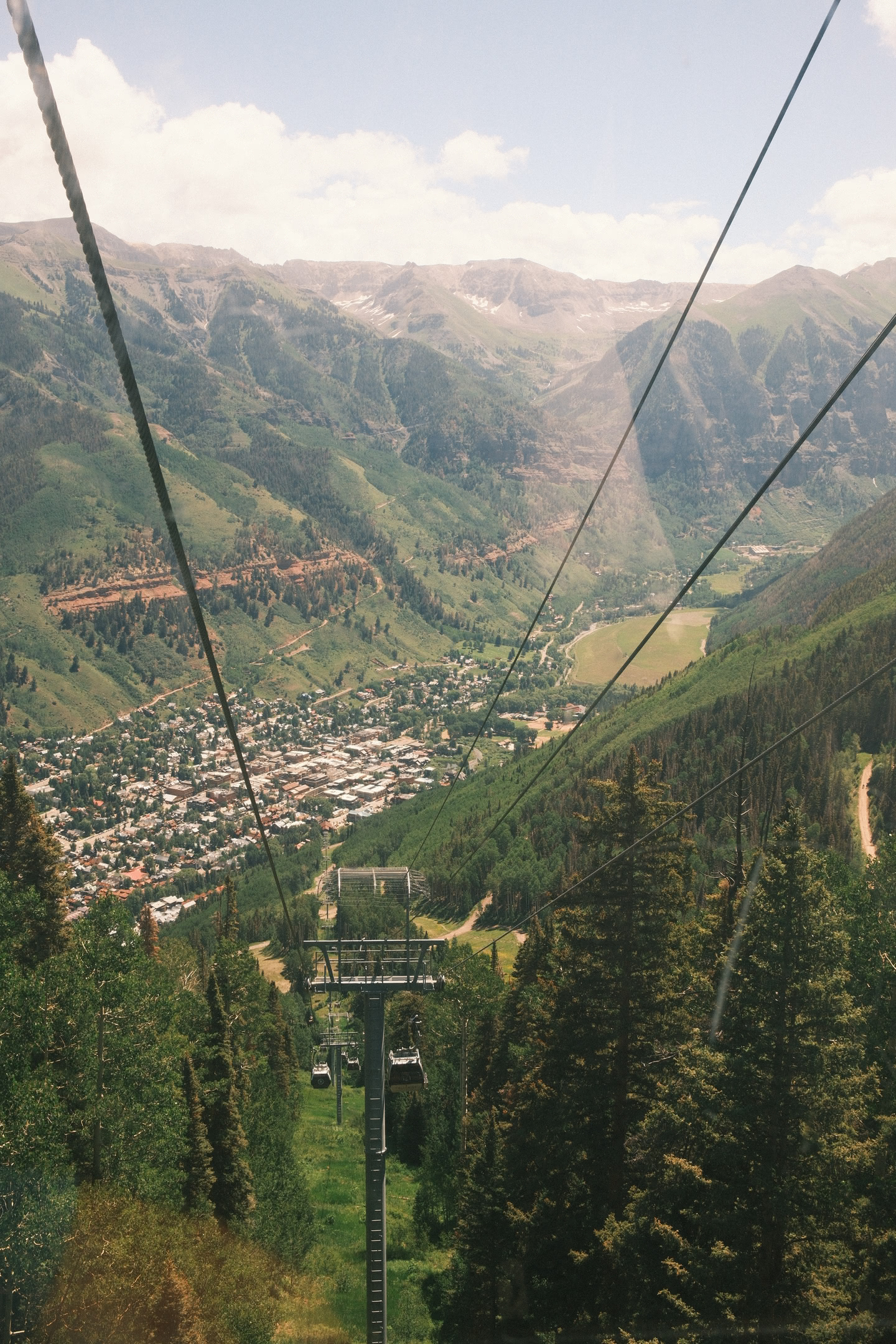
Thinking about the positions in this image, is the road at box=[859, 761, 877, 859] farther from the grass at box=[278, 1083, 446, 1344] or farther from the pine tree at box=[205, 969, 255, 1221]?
the pine tree at box=[205, 969, 255, 1221]

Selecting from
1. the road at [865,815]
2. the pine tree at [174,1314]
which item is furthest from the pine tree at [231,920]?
the road at [865,815]

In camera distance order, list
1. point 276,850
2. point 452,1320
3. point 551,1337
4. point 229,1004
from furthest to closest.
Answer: point 276,850 < point 229,1004 < point 452,1320 < point 551,1337

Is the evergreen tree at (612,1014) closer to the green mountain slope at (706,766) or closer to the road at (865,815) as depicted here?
the green mountain slope at (706,766)

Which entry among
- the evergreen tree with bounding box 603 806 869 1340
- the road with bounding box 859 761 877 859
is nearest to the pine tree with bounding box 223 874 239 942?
the evergreen tree with bounding box 603 806 869 1340

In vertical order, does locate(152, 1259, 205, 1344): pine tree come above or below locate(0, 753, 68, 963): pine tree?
below

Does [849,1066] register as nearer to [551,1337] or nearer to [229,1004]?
[551,1337]

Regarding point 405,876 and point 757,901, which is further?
point 405,876

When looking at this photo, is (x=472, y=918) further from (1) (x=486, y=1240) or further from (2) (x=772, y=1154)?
(2) (x=772, y=1154)

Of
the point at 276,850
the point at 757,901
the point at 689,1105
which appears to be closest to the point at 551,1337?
the point at 689,1105
